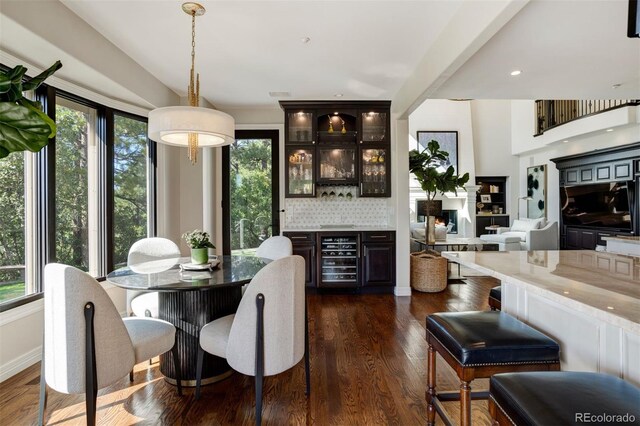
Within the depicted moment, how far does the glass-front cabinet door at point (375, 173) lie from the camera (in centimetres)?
479

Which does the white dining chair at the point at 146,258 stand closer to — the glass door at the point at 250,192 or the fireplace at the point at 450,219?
the glass door at the point at 250,192

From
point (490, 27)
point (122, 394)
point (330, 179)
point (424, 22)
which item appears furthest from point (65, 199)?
point (490, 27)

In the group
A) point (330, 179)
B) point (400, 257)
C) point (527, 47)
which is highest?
point (527, 47)

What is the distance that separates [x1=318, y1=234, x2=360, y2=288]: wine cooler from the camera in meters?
4.61

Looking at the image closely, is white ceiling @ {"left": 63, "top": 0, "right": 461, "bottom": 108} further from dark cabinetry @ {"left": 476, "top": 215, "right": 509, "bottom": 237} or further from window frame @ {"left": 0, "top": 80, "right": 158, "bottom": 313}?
dark cabinetry @ {"left": 476, "top": 215, "right": 509, "bottom": 237}

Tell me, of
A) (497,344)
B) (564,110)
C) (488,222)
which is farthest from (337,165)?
(488,222)

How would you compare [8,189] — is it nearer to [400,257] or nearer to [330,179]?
[330,179]

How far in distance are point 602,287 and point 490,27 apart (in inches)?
67.8

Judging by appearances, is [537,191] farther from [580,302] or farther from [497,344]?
[580,302]

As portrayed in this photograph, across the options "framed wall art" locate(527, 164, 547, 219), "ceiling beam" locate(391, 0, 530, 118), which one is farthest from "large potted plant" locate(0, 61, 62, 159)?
"framed wall art" locate(527, 164, 547, 219)

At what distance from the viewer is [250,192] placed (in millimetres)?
5035

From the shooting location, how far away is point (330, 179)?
4.81m

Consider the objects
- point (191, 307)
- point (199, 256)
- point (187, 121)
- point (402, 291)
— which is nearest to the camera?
point (187, 121)

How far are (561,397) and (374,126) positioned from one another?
4.24 metres
